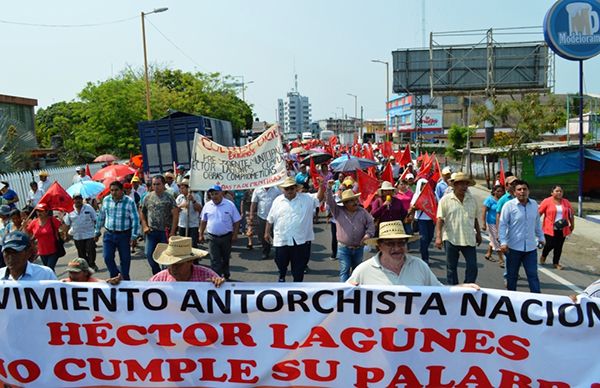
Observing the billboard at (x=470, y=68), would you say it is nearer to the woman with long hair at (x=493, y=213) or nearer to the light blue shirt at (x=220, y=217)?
the woman with long hair at (x=493, y=213)

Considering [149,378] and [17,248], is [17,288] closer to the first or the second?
[17,248]

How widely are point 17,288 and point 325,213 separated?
13.1m

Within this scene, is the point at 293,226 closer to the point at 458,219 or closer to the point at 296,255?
the point at 296,255

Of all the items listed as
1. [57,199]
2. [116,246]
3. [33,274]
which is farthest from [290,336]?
[57,199]

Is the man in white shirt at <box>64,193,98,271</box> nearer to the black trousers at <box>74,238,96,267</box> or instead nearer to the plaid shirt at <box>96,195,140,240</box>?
the black trousers at <box>74,238,96,267</box>

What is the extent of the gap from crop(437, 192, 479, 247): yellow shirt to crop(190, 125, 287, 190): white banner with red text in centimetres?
239

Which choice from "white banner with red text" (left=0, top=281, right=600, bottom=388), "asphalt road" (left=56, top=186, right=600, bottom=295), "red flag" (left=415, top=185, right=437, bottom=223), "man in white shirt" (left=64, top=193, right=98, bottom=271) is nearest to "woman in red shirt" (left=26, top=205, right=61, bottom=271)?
"man in white shirt" (left=64, top=193, right=98, bottom=271)

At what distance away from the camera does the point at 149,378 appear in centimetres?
411

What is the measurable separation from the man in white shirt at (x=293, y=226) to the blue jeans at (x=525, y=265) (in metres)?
2.52

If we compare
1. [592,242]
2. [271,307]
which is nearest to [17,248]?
[271,307]

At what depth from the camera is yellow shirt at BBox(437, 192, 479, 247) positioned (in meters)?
7.11

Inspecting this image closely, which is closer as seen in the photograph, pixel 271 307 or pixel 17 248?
pixel 271 307

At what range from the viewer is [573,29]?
16.2 meters

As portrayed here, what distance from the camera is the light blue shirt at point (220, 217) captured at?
8.09m
